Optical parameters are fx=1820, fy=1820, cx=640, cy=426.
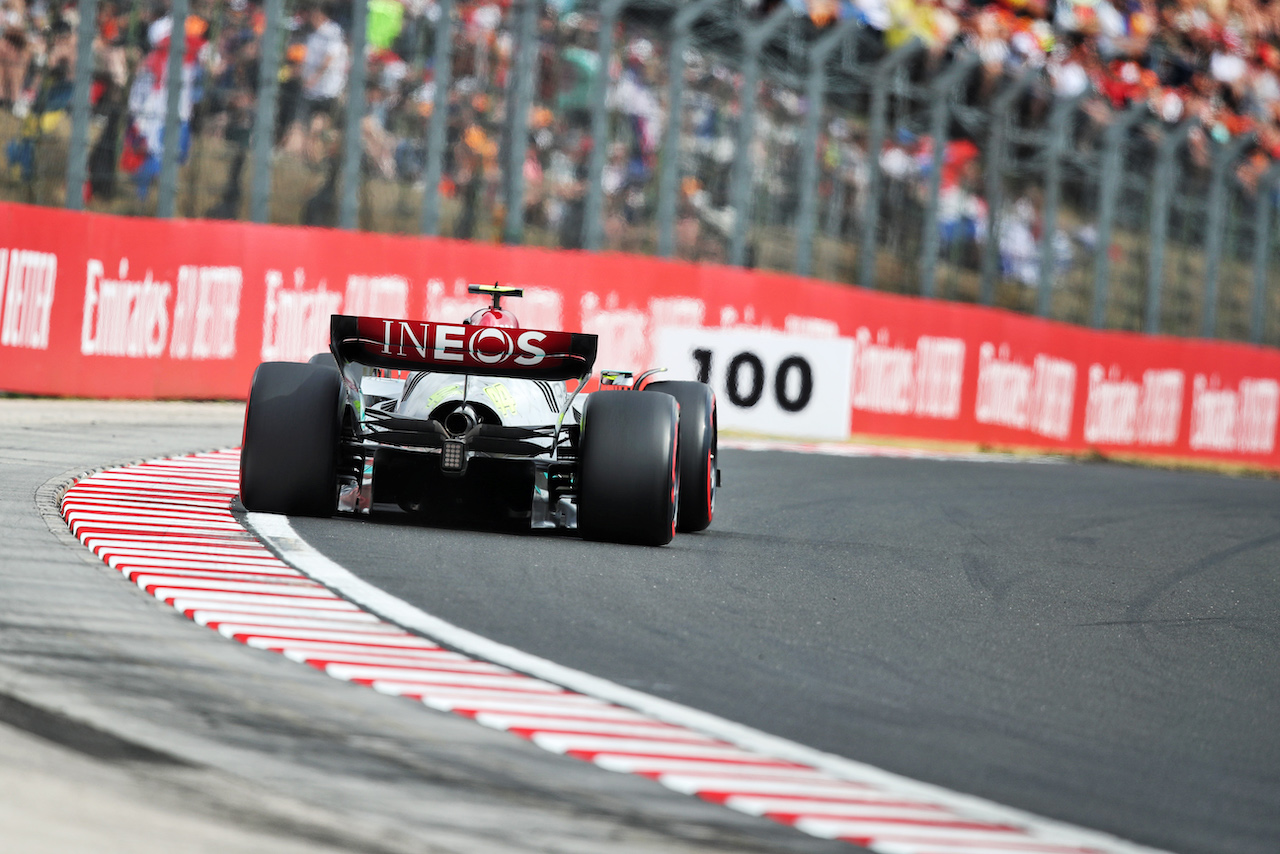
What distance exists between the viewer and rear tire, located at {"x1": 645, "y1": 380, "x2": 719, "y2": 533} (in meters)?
8.52

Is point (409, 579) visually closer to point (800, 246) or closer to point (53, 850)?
point (53, 850)

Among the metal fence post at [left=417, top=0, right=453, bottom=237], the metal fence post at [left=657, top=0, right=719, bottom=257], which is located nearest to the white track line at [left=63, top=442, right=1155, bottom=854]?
the metal fence post at [left=417, top=0, right=453, bottom=237]

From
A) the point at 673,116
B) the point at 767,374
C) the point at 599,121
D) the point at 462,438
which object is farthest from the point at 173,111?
the point at 462,438

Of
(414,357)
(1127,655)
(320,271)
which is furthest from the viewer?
(320,271)

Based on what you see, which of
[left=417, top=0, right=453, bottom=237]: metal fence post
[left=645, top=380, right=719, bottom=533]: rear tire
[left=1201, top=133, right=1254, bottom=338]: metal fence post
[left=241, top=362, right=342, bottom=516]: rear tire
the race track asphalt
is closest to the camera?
the race track asphalt

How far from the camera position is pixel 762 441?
17.6 meters

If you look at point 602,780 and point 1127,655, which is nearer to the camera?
point 602,780

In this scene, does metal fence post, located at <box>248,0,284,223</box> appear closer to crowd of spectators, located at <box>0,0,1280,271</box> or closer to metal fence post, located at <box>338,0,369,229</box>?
crowd of spectators, located at <box>0,0,1280,271</box>

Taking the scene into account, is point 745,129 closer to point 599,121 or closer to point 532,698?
point 599,121

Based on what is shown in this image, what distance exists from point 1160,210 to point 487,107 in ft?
35.3

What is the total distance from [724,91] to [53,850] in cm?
1599

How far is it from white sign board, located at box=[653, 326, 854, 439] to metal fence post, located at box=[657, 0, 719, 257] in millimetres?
1069

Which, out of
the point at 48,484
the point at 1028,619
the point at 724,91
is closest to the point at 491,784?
the point at 1028,619

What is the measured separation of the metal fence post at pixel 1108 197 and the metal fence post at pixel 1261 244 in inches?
119
